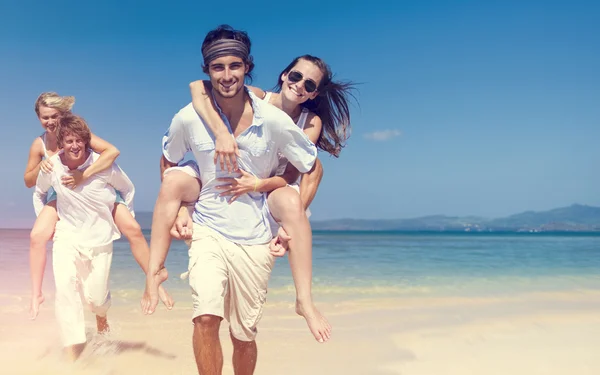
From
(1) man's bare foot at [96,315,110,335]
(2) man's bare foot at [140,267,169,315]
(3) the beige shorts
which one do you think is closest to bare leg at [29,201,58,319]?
(1) man's bare foot at [96,315,110,335]

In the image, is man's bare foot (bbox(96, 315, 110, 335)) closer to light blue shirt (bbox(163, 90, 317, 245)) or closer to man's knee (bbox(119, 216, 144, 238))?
man's knee (bbox(119, 216, 144, 238))

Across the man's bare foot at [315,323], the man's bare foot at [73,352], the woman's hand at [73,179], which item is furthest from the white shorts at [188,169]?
the man's bare foot at [73,352]

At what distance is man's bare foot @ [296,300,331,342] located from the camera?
425 cm

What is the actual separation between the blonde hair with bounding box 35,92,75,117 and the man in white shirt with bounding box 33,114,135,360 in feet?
1.28

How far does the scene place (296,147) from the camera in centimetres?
417

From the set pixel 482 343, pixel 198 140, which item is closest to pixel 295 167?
pixel 198 140

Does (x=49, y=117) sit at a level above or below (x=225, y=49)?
below

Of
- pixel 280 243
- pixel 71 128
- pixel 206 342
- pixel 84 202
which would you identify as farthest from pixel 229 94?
pixel 84 202

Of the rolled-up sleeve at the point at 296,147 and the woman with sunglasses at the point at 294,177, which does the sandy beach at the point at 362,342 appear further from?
the rolled-up sleeve at the point at 296,147

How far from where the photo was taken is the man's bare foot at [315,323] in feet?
13.9

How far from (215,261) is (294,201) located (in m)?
0.62

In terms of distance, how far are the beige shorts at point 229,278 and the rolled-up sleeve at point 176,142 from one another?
0.48 metres

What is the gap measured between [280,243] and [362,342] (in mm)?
3908

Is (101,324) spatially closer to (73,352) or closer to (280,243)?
(73,352)
